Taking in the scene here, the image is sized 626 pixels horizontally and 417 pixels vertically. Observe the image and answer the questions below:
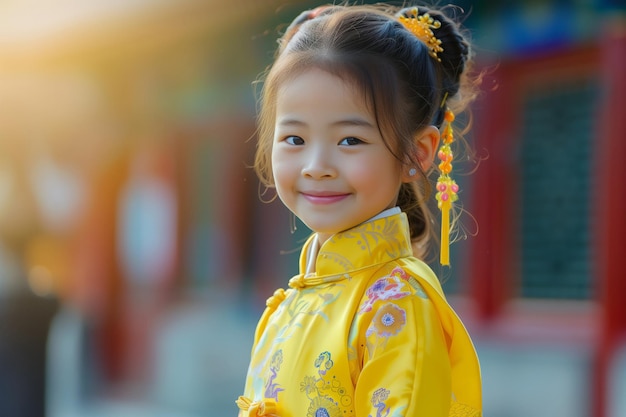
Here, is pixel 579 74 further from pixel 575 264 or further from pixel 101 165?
pixel 101 165

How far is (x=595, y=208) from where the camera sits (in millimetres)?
3586

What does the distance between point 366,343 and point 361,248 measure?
173 millimetres

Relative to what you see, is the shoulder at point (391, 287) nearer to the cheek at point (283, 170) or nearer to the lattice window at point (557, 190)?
the cheek at point (283, 170)

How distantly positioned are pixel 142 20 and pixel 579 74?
3098 millimetres

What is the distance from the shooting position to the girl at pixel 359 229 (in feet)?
4.14

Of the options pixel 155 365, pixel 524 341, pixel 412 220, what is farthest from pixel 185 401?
pixel 412 220

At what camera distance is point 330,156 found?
135 centimetres

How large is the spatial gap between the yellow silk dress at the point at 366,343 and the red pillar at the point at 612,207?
215 centimetres

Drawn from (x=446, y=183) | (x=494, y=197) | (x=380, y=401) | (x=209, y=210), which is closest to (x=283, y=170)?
(x=446, y=183)

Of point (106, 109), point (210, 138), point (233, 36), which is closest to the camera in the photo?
point (233, 36)

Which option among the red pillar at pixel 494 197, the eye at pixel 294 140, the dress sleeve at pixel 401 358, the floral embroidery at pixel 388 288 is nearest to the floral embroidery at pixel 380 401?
the dress sleeve at pixel 401 358

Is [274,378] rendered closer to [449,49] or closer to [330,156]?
[330,156]

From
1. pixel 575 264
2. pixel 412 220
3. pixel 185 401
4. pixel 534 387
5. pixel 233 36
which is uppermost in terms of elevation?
pixel 233 36

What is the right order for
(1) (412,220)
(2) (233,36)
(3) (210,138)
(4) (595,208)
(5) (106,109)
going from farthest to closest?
(5) (106,109)
(3) (210,138)
(2) (233,36)
(4) (595,208)
(1) (412,220)
